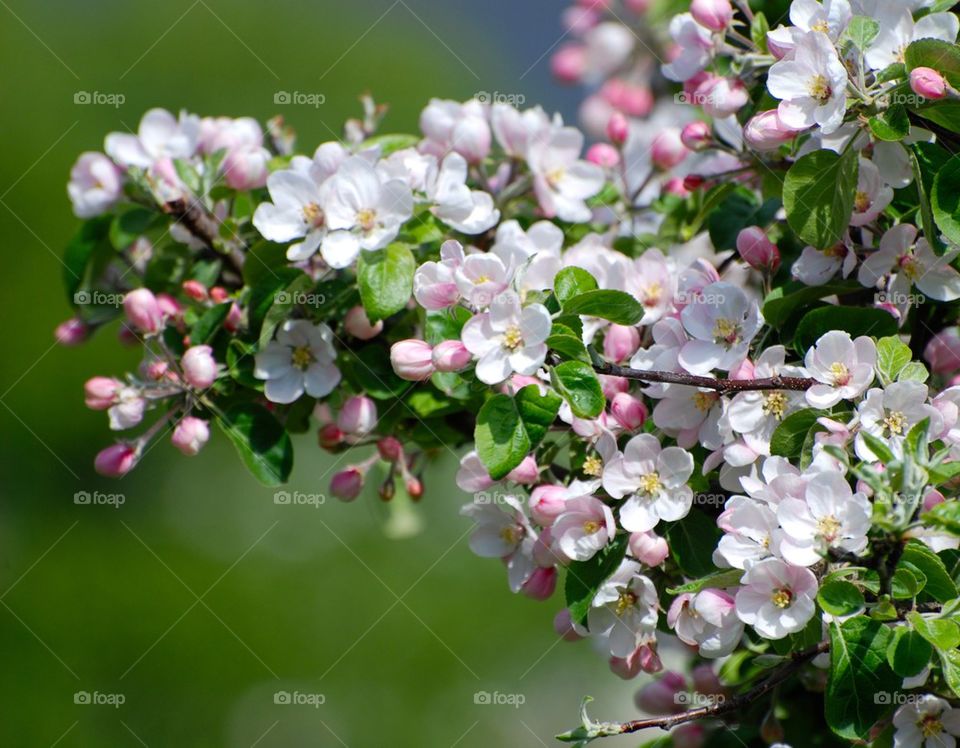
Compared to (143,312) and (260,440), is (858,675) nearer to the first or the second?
(260,440)

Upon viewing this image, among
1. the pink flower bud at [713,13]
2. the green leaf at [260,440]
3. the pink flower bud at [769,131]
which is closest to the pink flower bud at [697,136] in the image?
the pink flower bud at [713,13]

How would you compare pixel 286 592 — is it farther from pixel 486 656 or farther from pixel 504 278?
pixel 504 278

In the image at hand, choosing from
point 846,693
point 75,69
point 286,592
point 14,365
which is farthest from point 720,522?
point 75,69

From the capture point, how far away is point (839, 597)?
944mm

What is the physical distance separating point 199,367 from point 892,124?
85 cm

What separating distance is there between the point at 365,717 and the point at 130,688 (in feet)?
2.96

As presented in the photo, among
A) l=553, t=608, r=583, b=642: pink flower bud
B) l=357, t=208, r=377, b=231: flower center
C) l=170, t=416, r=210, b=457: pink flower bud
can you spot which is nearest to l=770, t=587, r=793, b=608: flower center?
l=553, t=608, r=583, b=642: pink flower bud

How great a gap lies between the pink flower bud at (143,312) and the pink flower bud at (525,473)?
1.79ft

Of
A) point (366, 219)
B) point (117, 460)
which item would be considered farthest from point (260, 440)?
point (366, 219)

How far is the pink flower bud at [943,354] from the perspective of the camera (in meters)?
1.27

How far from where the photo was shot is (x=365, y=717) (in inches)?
164

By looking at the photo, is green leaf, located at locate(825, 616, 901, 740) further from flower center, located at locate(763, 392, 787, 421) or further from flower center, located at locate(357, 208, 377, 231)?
flower center, located at locate(357, 208, 377, 231)

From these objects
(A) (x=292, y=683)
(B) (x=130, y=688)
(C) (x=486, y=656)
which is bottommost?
(C) (x=486, y=656)

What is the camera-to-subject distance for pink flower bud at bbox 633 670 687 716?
162 centimetres
